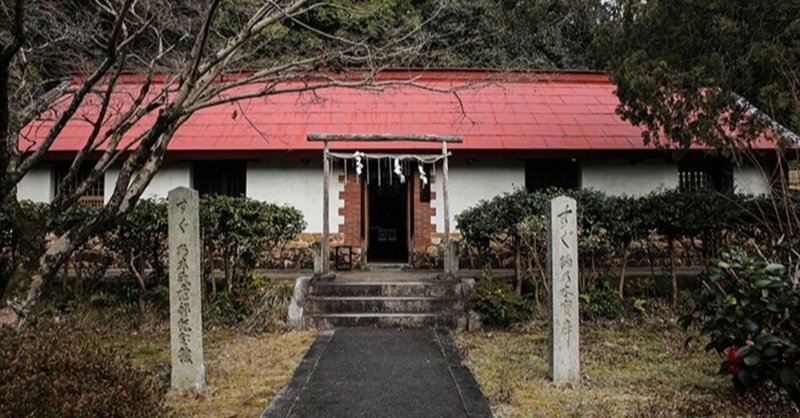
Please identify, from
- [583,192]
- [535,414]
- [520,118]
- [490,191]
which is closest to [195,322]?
[535,414]

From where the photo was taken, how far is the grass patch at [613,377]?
14.9ft

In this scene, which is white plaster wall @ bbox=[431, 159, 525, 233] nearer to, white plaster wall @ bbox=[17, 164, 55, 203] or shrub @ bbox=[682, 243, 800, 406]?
shrub @ bbox=[682, 243, 800, 406]

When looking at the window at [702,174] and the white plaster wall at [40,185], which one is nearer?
the white plaster wall at [40,185]

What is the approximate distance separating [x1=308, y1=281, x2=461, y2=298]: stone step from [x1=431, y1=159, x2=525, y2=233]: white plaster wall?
346 cm

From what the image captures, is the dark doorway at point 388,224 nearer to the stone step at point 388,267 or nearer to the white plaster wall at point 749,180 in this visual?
the stone step at point 388,267

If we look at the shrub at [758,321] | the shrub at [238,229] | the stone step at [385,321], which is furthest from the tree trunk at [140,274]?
the shrub at [758,321]

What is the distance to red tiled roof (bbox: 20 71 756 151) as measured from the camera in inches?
449

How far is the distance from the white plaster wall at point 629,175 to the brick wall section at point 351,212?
5.05m

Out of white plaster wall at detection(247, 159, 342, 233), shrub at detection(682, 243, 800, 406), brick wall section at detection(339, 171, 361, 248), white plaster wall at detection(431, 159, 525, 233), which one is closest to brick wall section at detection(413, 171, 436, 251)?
white plaster wall at detection(431, 159, 525, 233)

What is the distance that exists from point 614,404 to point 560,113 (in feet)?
30.3

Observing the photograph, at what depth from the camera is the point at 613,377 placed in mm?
5508

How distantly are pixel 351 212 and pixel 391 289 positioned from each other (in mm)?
3699

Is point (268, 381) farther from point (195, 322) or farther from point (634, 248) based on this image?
point (634, 248)

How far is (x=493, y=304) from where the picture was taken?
24.8 feet
